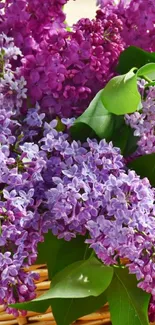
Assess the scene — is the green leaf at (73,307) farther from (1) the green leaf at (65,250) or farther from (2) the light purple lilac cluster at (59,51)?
(2) the light purple lilac cluster at (59,51)

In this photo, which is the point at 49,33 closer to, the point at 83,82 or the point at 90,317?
the point at 83,82

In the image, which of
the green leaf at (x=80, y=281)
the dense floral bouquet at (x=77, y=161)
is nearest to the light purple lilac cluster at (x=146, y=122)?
the dense floral bouquet at (x=77, y=161)

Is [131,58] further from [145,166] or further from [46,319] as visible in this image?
[46,319]

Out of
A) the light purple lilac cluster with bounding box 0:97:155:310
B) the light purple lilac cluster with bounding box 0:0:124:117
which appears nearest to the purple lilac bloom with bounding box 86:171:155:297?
the light purple lilac cluster with bounding box 0:97:155:310

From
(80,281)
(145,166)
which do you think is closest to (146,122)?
(145,166)

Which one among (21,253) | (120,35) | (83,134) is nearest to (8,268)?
(21,253)

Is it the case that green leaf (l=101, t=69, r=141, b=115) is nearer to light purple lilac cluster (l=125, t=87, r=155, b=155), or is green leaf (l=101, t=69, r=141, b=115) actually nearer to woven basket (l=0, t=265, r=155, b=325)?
light purple lilac cluster (l=125, t=87, r=155, b=155)
